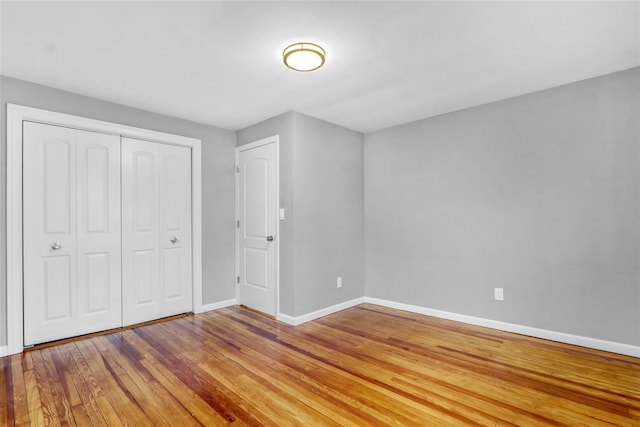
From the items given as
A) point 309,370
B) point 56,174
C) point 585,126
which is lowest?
point 309,370

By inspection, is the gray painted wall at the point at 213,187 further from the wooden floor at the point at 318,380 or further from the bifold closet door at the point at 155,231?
the wooden floor at the point at 318,380

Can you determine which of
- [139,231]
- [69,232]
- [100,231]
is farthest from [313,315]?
[69,232]

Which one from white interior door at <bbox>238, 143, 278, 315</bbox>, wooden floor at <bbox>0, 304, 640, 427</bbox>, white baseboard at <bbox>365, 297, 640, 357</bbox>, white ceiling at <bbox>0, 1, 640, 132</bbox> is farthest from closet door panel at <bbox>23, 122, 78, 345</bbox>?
white baseboard at <bbox>365, 297, 640, 357</bbox>

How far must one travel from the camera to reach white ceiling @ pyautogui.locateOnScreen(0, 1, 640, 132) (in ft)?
6.34

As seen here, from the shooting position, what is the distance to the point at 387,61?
2.54m

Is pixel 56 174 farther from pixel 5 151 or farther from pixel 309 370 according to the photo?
pixel 309 370

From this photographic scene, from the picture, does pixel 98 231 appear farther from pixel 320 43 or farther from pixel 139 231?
pixel 320 43

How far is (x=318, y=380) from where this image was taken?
7.72ft

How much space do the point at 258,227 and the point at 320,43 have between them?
2413mm

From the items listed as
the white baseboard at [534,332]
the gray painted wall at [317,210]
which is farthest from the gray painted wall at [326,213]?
the white baseboard at [534,332]

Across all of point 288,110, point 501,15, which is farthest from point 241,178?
point 501,15

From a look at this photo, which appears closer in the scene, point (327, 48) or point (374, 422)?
point (374, 422)

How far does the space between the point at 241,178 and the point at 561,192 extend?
3.58m

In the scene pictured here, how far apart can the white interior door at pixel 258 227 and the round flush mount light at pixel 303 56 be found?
154cm
